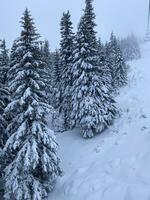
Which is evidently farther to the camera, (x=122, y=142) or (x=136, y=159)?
(x=122, y=142)

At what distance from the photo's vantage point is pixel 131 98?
28.1 m

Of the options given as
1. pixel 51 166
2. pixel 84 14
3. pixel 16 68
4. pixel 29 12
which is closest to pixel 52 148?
pixel 51 166

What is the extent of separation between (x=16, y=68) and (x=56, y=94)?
60.6 feet

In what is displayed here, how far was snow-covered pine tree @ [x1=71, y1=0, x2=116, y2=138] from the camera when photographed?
75.6ft

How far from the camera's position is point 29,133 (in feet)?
52.8

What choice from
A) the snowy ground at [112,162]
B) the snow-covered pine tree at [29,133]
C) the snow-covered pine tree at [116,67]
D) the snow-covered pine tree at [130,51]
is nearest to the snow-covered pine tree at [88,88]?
the snowy ground at [112,162]

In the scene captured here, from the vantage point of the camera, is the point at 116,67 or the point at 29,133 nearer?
the point at 29,133

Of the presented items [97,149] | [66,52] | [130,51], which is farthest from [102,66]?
[130,51]

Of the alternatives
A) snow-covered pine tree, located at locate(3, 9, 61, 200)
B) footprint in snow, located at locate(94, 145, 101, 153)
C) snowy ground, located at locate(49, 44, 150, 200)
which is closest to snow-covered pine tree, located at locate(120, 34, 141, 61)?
snowy ground, located at locate(49, 44, 150, 200)

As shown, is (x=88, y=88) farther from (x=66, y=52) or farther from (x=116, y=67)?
(x=116, y=67)

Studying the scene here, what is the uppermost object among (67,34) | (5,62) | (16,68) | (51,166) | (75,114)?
(67,34)

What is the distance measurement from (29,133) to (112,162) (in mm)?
5404

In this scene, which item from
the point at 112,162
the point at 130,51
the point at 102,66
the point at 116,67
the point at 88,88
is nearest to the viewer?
the point at 112,162

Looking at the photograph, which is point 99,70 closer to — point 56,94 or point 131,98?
point 131,98
